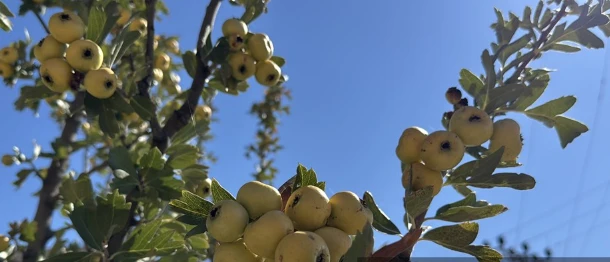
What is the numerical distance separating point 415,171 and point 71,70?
1665 mm

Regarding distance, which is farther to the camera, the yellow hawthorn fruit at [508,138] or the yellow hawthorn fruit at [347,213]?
the yellow hawthorn fruit at [508,138]

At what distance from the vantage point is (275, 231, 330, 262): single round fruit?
110 cm

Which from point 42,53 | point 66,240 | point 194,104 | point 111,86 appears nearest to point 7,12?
point 42,53

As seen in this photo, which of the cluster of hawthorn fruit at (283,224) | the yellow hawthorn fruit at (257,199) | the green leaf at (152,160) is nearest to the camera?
the cluster of hawthorn fruit at (283,224)

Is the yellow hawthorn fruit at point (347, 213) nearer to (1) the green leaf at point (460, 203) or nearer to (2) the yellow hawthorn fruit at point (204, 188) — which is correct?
(1) the green leaf at point (460, 203)

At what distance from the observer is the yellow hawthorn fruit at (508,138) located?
172 cm

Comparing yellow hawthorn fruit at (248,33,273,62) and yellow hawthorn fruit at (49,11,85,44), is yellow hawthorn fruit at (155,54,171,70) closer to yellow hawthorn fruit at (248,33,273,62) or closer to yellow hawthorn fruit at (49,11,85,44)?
yellow hawthorn fruit at (248,33,273,62)

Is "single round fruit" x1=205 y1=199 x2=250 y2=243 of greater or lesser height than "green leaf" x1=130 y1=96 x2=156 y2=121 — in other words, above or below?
below

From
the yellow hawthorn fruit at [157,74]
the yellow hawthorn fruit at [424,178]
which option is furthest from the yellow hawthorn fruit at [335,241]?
the yellow hawthorn fruit at [157,74]

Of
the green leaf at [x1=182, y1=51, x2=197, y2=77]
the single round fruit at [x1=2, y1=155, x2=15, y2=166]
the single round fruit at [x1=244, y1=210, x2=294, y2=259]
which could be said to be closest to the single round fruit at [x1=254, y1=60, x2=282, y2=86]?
the green leaf at [x1=182, y1=51, x2=197, y2=77]

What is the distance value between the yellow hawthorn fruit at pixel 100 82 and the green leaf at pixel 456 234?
5.38ft

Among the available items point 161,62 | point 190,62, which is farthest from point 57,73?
point 161,62

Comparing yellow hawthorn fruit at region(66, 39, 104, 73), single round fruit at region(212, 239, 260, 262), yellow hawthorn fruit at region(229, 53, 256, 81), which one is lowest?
single round fruit at region(212, 239, 260, 262)

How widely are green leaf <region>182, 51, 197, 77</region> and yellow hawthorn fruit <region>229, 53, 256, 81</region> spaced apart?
34 centimetres
